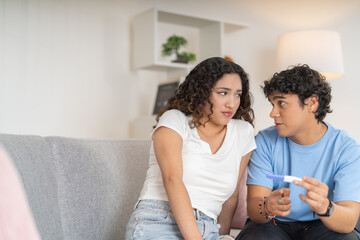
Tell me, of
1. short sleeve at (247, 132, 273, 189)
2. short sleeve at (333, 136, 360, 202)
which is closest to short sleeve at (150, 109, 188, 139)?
short sleeve at (247, 132, 273, 189)

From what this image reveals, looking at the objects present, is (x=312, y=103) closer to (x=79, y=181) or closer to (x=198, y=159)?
(x=198, y=159)

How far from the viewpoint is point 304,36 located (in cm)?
327

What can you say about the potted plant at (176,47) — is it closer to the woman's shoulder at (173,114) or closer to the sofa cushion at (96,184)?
the sofa cushion at (96,184)

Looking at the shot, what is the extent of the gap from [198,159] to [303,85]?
441 mm

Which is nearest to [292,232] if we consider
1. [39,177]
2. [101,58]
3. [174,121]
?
[174,121]

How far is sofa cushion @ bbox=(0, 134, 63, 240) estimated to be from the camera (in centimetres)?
126

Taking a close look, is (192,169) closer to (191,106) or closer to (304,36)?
(191,106)

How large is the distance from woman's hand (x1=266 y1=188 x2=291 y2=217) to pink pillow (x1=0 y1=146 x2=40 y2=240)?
2.25 ft

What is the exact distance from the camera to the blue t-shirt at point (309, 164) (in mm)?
1499

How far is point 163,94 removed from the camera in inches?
140

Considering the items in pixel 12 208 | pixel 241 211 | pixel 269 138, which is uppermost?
pixel 269 138

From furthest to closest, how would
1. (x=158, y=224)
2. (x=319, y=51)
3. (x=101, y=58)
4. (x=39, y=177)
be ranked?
(x=101, y=58)
(x=319, y=51)
(x=158, y=224)
(x=39, y=177)

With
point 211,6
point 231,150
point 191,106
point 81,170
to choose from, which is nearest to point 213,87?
point 191,106

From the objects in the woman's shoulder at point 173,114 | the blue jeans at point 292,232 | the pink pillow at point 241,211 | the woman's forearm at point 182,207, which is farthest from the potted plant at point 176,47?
the woman's forearm at point 182,207
